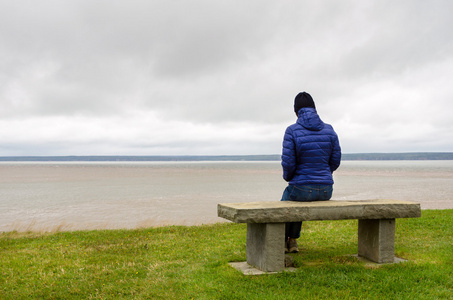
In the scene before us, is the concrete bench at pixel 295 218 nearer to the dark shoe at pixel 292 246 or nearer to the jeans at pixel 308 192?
the jeans at pixel 308 192

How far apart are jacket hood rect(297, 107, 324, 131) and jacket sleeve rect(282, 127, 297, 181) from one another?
0.28 metres

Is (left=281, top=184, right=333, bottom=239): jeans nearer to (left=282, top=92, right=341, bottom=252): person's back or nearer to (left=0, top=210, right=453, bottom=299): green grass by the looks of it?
(left=282, top=92, right=341, bottom=252): person's back

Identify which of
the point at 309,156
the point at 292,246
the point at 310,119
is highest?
the point at 310,119

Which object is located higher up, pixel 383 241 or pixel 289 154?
pixel 289 154

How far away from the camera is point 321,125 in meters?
7.03

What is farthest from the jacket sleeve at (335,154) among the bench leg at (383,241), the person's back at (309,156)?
the bench leg at (383,241)

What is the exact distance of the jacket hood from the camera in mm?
6945

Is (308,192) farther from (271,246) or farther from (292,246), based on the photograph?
(292,246)

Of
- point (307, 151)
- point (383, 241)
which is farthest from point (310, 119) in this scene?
point (383, 241)

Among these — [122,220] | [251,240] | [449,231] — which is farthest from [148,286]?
[122,220]

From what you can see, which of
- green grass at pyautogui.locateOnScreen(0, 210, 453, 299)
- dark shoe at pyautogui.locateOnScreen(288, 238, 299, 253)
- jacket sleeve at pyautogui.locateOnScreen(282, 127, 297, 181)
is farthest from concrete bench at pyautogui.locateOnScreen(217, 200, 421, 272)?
dark shoe at pyautogui.locateOnScreen(288, 238, 299, 253)

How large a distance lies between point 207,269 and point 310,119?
122 inches

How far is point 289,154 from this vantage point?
268 inches

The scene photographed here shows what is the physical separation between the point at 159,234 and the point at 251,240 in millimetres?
4519
